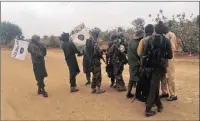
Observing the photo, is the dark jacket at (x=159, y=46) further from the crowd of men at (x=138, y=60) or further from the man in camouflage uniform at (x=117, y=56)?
the man in camouflage uniform at (x=117, y=56)

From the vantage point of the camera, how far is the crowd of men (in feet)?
26.1

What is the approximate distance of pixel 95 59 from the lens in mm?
10219

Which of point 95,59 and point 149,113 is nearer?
point 149,113

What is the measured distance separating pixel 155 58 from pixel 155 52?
0.14 meters

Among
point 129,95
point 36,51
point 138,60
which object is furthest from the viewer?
point 36,51

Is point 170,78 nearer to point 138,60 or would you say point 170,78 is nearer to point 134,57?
point 138,60

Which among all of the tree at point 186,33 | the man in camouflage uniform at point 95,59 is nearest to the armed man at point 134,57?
the man in camouflage uniform at point 95,59

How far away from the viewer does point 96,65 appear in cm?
1022

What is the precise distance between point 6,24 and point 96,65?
23.3 m

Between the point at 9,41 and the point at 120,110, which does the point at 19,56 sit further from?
the point at 9,41

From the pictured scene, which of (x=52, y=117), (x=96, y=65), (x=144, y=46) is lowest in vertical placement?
(x=52, y=117)

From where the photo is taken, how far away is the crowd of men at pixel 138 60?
7970mm

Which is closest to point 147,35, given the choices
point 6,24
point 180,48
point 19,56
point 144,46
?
point 144,46

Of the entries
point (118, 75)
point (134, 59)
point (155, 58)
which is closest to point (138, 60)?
point (134, 59)
